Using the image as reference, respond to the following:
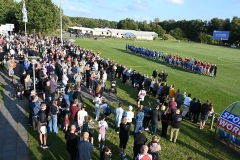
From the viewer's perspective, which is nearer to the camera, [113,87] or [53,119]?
[53,119]

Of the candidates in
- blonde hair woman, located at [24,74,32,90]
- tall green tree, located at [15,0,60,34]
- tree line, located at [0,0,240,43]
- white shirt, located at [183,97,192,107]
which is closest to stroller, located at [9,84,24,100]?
blonde hair woman, located at [24,74,32,90]

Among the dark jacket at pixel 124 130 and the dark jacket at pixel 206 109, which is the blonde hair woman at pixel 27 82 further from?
the dark jacket at pixel 206 109

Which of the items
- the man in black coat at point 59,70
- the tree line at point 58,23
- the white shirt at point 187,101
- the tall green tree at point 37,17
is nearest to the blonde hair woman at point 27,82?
the man in black coat at point 59,70

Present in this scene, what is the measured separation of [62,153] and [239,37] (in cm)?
8373

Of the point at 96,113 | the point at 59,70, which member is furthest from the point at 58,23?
the point at 96,113

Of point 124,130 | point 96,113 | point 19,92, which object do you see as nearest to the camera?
point 124,130

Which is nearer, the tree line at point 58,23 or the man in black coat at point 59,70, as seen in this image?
the man in black coat at point 59,70

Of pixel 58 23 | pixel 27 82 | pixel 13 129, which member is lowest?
pixel 13 129

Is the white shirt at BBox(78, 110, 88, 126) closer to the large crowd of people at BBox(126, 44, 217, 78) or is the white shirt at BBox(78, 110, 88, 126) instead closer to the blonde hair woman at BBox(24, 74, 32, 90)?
the blonde hair woman at BBox(24, 74, 32, 90)

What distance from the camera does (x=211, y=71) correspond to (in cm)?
2344

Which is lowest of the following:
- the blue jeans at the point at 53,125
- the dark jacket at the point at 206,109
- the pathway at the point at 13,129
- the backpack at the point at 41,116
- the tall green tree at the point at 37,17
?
the pathway at the point at 13,129

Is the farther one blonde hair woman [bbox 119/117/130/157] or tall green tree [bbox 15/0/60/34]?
tall green tree [bbox 15/0/60/34]

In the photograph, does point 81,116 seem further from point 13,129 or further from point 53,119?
point 13,129

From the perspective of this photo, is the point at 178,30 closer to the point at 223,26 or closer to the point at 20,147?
the point at 223,26
